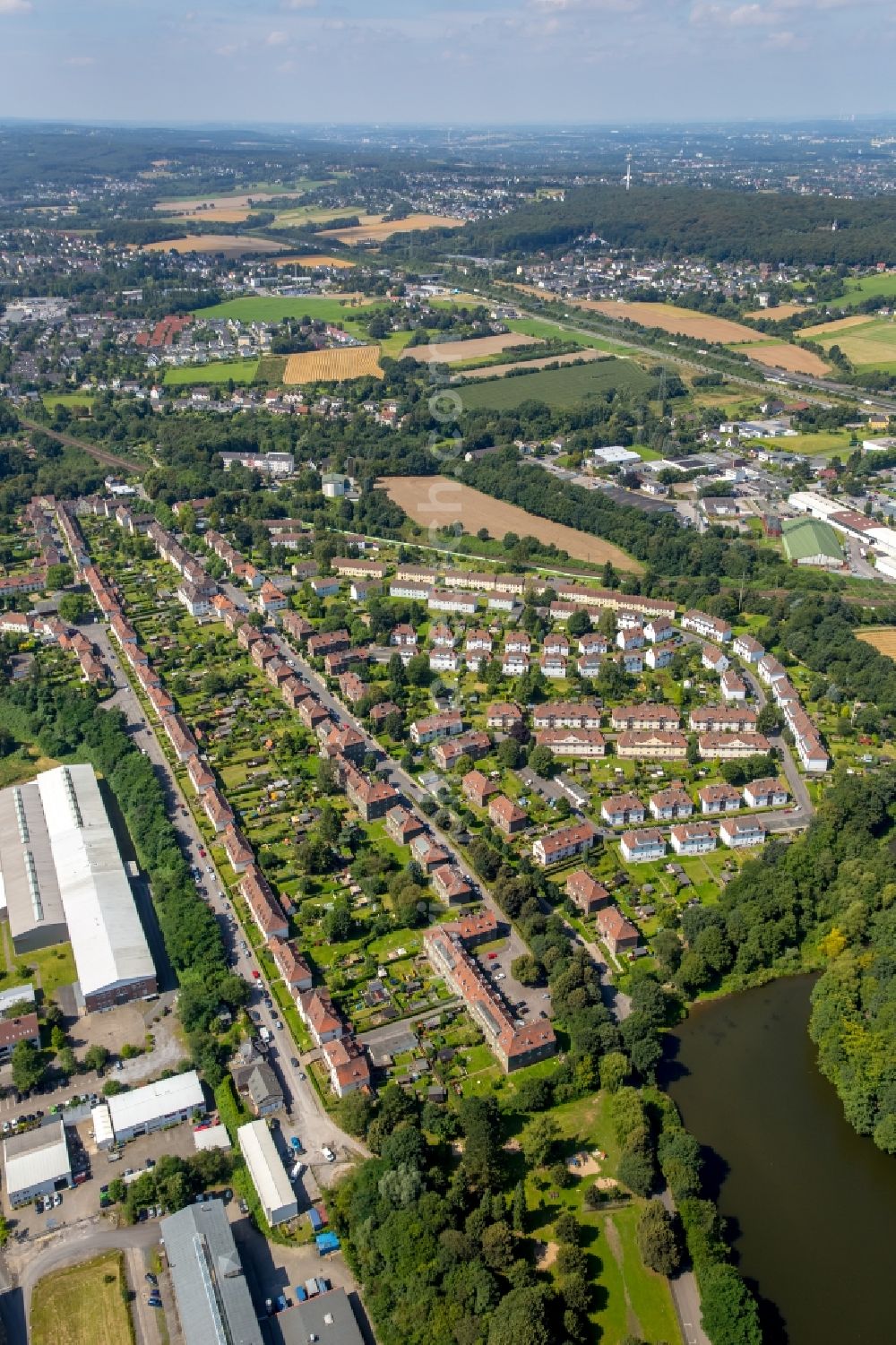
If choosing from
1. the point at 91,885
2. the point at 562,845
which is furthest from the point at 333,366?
the point at 91,885

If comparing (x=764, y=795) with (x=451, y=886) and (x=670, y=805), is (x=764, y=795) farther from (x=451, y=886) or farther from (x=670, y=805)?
(x=451, y=886)

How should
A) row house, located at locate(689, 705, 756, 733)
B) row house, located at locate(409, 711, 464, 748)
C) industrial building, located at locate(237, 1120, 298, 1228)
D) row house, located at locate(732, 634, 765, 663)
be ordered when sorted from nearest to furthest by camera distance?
industrial building, located at locate(237, 1120, 298, 1228)
row house, located at locate(409, 711, 464, 748)
row house, located at locate(689, 705, 756, 733)
row house, located at locate(732, 634, 765, 663)

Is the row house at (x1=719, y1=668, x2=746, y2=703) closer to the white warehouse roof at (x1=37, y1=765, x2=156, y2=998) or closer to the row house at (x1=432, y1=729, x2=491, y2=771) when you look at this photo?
the row house at (x1=432, y1=729, x2=491, y2=771)

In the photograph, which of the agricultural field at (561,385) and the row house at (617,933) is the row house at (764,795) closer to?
the row house at (617,933)

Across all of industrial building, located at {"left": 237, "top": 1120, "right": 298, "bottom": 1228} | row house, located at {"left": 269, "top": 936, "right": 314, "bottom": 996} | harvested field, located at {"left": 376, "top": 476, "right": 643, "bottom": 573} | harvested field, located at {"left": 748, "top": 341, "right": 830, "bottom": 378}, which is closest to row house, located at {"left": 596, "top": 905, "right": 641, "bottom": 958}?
row house, located at {"left": 269, "top": 936, "right": 314, "bottom": 996}

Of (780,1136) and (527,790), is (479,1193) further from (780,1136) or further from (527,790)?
(527,790)
